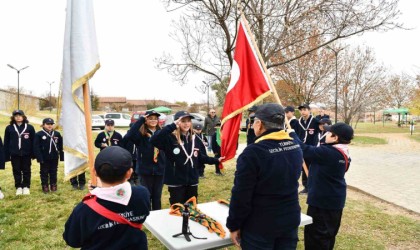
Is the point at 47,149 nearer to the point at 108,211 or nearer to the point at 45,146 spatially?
the point at 45,146

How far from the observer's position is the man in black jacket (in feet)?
8.59

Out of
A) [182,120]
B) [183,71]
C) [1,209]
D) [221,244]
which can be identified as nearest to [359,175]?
[183,71]

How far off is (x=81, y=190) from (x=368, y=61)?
69.5 ft

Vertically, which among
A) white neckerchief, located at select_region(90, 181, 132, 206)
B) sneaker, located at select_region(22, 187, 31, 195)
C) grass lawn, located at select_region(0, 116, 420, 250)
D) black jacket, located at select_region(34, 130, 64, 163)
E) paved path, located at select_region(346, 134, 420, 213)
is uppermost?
white neckerchief, located at select_region(90, 181, 132, 206)

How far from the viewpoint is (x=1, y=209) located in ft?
20.8

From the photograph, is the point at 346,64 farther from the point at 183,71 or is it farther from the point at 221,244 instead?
the point at 221,244

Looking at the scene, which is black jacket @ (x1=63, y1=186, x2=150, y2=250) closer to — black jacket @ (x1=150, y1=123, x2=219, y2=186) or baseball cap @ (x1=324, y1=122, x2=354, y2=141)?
black jacket @ (x1=150, y1=123, x2=219, y2=186)

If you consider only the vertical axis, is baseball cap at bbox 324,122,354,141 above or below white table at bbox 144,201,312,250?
above

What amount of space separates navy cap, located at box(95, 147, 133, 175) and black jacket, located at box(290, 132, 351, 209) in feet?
6.80

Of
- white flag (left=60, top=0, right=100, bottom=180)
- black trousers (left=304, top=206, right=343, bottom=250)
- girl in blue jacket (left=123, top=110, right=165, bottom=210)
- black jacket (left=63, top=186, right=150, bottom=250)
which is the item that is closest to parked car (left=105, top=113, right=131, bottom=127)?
girl in blue jacket (left=123, top=110, right=165, bottom=210)

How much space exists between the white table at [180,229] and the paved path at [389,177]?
16.0ft

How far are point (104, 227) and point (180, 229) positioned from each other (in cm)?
123

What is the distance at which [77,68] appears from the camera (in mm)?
3031

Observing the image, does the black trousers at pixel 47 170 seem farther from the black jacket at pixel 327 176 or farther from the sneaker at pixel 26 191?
the black jacket at pixel 327 176
